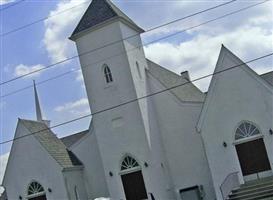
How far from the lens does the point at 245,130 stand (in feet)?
85.4

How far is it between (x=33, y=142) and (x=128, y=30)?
9.71m

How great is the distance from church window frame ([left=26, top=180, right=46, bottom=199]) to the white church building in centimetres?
6

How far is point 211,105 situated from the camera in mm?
26484

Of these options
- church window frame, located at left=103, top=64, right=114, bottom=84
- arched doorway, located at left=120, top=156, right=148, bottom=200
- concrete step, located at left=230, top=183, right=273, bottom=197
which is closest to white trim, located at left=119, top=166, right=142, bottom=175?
arched doorway, located at left=120, top=156, right=148, bottom=200

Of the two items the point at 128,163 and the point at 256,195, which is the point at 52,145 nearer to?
the point at 128,163

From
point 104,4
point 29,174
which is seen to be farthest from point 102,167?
point 104,4

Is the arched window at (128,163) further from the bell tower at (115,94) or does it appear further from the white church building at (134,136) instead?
the bell tower at (115,94)

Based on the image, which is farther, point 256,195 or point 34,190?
point 34,190

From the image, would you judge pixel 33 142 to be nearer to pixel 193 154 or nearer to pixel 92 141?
pixel 92 141

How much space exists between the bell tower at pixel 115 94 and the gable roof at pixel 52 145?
296 cm

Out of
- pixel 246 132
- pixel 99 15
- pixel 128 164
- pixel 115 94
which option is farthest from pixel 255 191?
pixel 99 15

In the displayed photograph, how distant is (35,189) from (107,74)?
8.88 metres

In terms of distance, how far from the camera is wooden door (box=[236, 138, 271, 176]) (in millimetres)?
25719

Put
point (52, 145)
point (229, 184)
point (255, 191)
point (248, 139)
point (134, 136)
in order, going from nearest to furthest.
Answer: point (255, 191) → point (229, 184) → point (248, 139) → point (134, 136) → point (52, 145)
